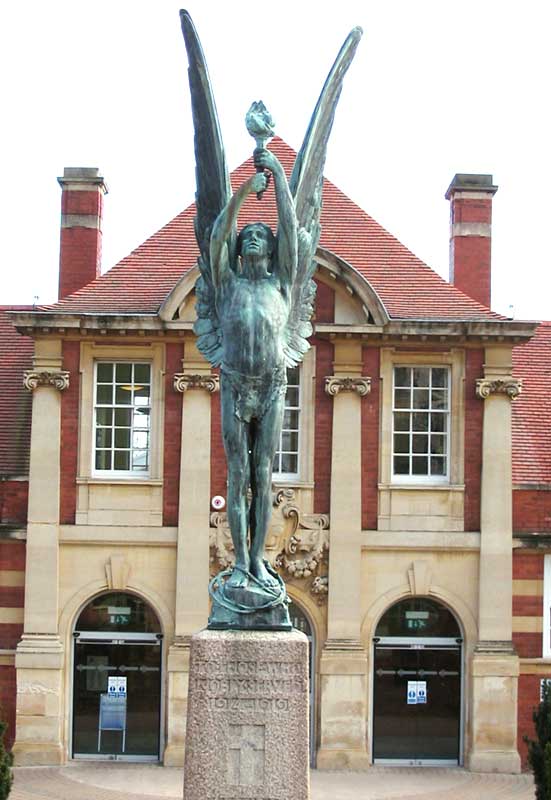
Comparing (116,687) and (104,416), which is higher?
(104,416)

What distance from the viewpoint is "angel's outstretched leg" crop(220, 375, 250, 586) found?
1058 centimetres

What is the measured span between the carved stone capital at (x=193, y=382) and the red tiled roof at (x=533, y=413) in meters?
5.96

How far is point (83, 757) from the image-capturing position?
2609 cm

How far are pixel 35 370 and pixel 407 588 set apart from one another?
780 centimetres

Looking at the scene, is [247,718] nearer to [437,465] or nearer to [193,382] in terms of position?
[193,382]

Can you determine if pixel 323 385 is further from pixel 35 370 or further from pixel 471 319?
pixel 35 370

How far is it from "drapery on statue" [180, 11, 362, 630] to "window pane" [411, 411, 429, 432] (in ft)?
51.3

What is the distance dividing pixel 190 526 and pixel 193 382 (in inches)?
102

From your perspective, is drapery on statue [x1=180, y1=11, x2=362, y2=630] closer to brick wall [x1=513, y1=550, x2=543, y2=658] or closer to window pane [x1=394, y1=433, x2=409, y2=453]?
window pane [x1=394, y1=433, x2=409, y2=453]

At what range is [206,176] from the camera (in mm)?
10914

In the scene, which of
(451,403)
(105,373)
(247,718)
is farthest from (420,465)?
(247,718)

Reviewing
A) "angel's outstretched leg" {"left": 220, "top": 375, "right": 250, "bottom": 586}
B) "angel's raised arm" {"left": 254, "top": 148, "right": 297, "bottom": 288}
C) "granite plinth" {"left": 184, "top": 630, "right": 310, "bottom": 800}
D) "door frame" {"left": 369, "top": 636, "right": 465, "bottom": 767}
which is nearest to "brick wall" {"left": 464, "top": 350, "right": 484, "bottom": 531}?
"door frame" {"left": 369, "top": 636, "right": 465, "bottom": 767}

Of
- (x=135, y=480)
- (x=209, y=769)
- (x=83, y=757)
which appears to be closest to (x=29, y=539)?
(x=135, y=480)

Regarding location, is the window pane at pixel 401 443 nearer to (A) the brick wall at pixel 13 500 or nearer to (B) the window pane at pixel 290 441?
(B) the window pane at pixel 290 441
